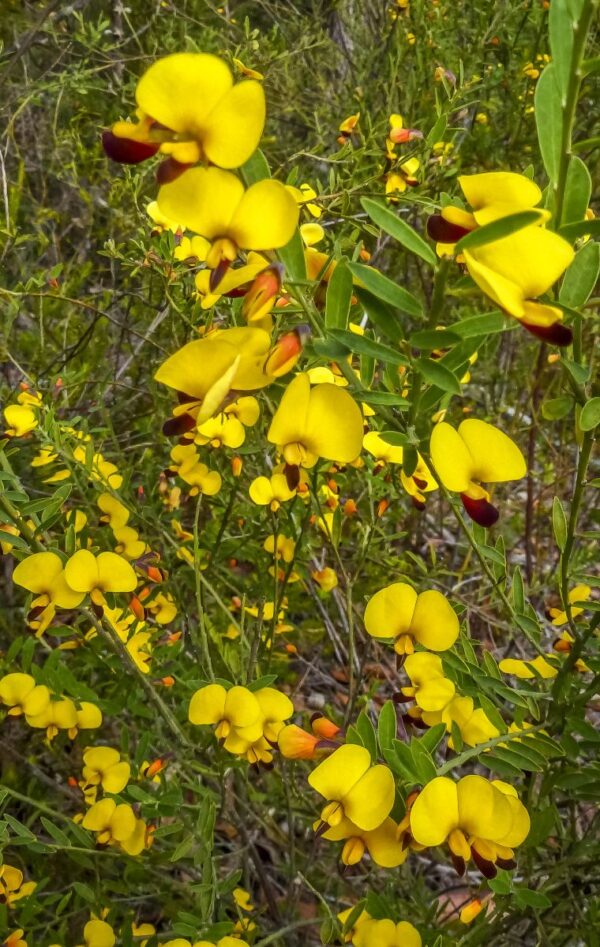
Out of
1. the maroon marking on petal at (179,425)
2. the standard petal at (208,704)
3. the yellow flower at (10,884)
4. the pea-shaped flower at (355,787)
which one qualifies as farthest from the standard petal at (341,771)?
the yellow flower at (10,884)

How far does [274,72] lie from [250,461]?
151 cm

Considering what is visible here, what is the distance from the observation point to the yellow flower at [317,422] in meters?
0.56

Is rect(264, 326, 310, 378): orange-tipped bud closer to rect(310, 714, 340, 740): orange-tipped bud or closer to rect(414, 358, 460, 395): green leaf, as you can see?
rect(414, 358, 460, 395): green leaf

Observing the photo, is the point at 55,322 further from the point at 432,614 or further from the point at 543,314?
the point at 543,314

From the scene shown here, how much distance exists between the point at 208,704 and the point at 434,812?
328 mm

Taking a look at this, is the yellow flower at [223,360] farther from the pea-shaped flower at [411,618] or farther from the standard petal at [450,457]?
the pea-shaped flower at [411,618]

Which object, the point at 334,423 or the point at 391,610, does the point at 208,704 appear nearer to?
the point at 391,610

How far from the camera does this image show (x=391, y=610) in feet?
2.55

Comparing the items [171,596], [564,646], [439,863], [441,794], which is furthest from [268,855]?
[441,794]

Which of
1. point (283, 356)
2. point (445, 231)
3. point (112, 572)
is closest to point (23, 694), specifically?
point (112, 572)

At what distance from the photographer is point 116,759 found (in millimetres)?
1084

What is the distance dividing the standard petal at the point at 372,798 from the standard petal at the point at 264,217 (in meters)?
0.47

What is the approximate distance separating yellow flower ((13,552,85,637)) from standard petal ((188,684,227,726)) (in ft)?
0.62

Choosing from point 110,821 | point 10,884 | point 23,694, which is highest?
point 23,694
